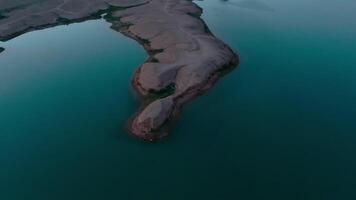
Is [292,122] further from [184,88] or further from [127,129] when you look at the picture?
[127,129]

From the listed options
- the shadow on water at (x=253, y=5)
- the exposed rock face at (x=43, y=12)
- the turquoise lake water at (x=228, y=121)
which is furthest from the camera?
the shadow on water at (x=253, y=5)

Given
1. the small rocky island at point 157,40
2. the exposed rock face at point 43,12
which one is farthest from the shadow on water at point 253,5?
the exposed rock face at point 43,12

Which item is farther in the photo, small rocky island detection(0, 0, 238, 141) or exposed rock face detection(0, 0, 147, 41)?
exposed rock face detection(0, 0, 147, 41)

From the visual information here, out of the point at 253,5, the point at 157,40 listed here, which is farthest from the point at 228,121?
the point at 253,5

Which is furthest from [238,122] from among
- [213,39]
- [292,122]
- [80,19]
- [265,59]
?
[80,19]

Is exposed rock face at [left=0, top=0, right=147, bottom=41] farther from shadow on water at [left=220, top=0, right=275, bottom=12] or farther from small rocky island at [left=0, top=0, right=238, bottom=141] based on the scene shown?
shadow on water at [left=220, top=0, right=275, bottom=12]

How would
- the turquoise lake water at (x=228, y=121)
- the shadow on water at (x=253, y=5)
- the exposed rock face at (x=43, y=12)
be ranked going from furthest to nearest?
1. the shadow on water at (x=253, y=5)
2. the exposed rock face at (x=43, y=12)
3. the turquoise lake water at (x=228, y=121)

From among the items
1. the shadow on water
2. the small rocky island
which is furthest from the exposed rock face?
the shadow on water

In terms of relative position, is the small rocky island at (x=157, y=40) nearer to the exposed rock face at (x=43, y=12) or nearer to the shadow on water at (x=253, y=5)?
the exposed rock face at (x=43, y=12)
